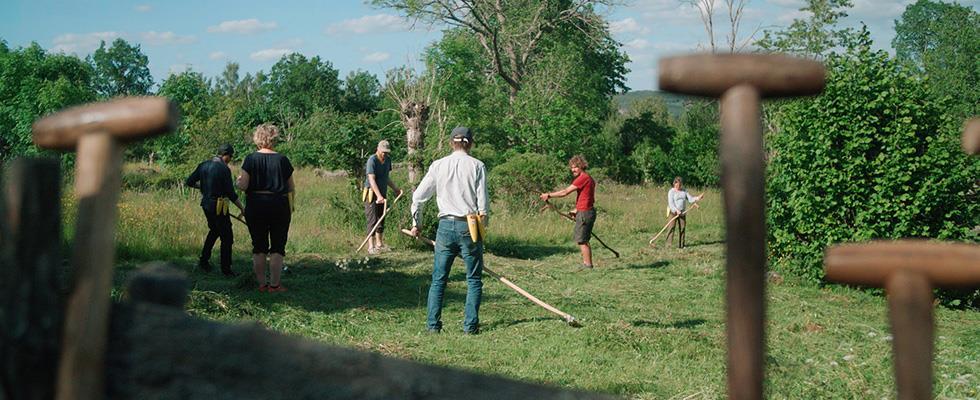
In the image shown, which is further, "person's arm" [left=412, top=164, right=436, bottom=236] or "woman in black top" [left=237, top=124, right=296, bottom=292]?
"woman in black top" [left=237, top=124, right=296, bottom=292]

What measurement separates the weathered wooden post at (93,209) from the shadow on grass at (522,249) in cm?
1259

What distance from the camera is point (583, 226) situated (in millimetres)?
12789

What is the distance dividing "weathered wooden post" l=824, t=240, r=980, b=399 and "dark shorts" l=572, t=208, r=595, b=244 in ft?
36.5

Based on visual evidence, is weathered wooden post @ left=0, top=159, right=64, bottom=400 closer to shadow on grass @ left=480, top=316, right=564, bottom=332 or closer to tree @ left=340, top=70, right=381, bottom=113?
shadow on grass @ left=480, top=316, right=564, bottom=332

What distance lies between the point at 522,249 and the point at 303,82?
2145 inches

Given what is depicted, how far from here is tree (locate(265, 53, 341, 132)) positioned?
64.6 metres

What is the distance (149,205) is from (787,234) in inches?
429

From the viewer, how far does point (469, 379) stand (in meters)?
1.41

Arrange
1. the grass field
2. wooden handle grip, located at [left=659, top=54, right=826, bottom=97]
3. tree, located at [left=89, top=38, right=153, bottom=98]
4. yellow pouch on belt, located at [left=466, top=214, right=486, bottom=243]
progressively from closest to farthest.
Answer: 1. wooden handle grip, located at [left=659, top=54, right=826, bottom=97]
2. the grass field
3. yellow pouch on belt, located at [left=466, top=214, right=486, bottom=243]
4. tree, located at [left=89, top=38, right=153, bottom=98]

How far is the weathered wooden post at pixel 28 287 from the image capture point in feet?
5.28

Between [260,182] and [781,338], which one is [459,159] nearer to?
[260,182]

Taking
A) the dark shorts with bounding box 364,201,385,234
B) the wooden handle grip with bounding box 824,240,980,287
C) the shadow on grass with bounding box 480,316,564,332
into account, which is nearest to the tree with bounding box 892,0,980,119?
the dark shorts with bounding box 364,201,385,234

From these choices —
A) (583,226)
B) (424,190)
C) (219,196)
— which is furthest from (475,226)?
(583,226)

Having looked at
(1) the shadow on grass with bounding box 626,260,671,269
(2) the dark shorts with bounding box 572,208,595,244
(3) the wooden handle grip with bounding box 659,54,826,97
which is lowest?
(1) the shadow on grass with bounding box 626,260,671,269
